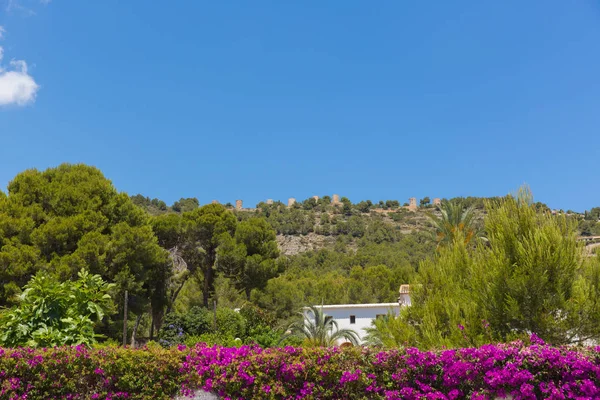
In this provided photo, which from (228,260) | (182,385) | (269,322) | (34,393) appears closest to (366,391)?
(182,385)

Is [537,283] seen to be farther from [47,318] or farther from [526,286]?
[47,318]

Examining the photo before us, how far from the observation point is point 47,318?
8898mm

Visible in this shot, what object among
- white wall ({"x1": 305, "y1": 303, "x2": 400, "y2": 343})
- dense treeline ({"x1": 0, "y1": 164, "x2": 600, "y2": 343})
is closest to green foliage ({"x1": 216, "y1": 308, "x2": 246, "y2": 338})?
dense treeline ({"x1": 0, "y1": 164, "x2": 600, "y2": 343})

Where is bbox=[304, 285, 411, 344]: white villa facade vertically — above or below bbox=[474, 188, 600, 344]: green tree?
below

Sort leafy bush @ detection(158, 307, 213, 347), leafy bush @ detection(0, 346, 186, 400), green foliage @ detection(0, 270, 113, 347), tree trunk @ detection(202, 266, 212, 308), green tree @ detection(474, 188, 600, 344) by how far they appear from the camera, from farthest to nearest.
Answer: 1. tree trunk @ detection(202, 266, 212, 308)
2. leafy bush @ detection(158, 307, 213, 347)
3. green foliage @ detection(0, 270, 113, 347)
4. green tree @ detection(474, 188, 600, 344)
5. leafy bush @ detection(0, 346, 186, 400)

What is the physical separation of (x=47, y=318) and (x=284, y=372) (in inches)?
181

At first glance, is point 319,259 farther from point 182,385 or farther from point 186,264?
point 182,385

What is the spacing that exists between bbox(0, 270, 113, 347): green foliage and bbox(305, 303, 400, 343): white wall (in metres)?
21.6

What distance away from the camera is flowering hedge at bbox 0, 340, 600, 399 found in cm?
679

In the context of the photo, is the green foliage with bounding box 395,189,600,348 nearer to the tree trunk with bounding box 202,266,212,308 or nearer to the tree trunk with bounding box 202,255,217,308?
the tree trunk with bounding box 202,255,217,308

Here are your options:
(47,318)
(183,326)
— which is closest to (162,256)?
(183,326)

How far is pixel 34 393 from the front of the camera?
730cm

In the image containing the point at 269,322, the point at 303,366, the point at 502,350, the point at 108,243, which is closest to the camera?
the point at 502,350

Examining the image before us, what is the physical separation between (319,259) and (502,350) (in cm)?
4885
